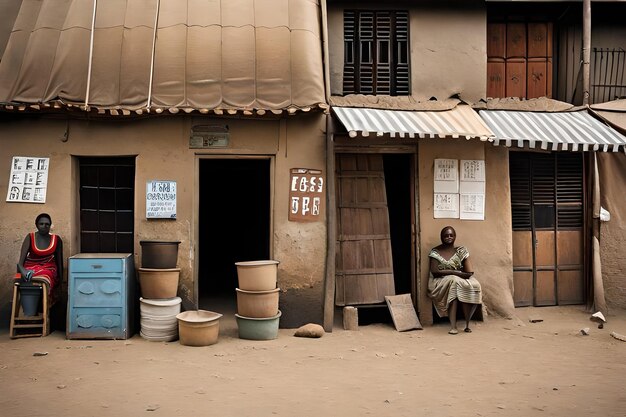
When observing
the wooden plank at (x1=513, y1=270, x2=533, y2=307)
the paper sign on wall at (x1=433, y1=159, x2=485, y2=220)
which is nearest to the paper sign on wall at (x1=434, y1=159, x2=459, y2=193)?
the paper sign on wall at (x1=433, y1=159, x2=485, y2=220)

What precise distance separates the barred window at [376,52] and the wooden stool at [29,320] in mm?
5382

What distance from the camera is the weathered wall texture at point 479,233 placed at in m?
9.10

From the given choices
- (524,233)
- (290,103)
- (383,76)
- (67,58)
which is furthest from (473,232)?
(67,58)

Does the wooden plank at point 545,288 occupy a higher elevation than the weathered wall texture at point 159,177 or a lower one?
lower

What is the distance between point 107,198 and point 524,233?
6.72m

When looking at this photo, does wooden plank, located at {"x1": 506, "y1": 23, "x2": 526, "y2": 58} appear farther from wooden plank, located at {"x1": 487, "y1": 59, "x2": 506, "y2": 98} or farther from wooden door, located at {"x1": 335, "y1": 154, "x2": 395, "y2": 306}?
wooden door, located at {"x1": 335, "y1": 154, "x2": 395, "y2": 306}

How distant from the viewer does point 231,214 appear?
14.5 metres

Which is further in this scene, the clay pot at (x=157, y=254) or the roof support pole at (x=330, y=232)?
the roof support pole at (x=330, y=232)

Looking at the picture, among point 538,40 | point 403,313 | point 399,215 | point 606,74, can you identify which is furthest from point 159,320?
point 606,74

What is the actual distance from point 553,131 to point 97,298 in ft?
22.5

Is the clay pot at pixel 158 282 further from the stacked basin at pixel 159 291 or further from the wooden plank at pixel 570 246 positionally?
the wooden plank at pixel 570 246

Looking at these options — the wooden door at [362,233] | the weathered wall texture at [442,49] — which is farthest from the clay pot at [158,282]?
the weathered wall texture at [442,49]

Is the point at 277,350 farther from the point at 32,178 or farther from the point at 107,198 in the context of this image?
the point at 32,178

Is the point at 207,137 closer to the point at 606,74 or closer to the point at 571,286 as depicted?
the point at 571,286
